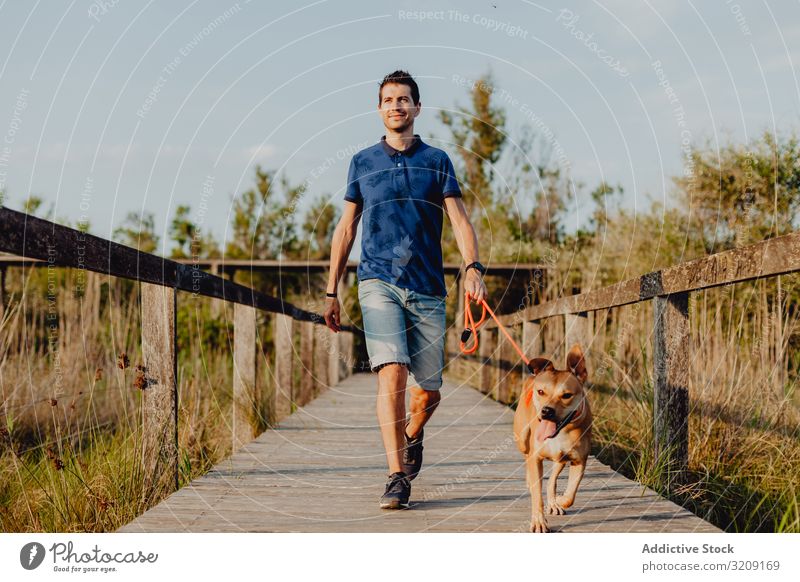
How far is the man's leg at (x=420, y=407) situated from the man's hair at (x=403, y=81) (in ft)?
4.90

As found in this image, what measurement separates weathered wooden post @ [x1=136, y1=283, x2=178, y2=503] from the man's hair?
1485mm

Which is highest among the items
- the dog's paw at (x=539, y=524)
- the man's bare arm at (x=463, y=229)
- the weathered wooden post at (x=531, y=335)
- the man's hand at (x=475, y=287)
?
the man's bare arm at (x=463, y=229)

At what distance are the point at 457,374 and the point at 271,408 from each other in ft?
24.9

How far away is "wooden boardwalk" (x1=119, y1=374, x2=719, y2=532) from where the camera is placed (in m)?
3.40

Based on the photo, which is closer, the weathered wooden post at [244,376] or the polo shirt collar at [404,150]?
the polo shirt collar at [404,150]

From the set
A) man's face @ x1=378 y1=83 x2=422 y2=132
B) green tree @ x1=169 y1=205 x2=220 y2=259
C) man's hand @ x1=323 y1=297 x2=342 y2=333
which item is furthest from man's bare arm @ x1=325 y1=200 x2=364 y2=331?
green tree @ x1=169 y1=205 x2=220 y2=259

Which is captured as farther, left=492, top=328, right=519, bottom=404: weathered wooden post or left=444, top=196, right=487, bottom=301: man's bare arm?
left=492, top=328, right=519, bottom=404: weathered wooden post

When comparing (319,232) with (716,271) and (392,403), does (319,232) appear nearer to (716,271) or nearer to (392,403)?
(392,403)

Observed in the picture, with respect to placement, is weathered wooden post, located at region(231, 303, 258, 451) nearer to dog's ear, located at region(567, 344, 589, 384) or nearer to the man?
the man

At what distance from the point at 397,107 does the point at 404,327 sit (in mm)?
1096

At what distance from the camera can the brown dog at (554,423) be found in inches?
128

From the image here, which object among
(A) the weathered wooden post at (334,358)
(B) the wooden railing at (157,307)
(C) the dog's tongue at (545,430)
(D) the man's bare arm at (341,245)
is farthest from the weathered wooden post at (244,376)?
(A) the weathered wooden post at (334,358)

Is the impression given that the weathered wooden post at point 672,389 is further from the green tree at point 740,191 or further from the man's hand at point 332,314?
the green tree at point 740,191

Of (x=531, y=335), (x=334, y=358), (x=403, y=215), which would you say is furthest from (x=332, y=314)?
(x=334, y=358)
